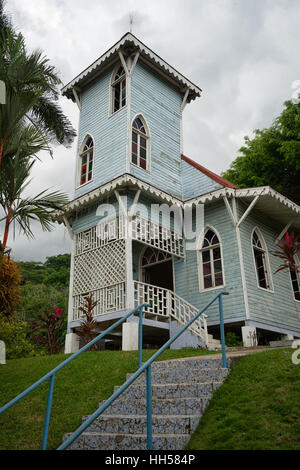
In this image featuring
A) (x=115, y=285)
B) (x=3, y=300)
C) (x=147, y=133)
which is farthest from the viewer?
(x=147, y=133)

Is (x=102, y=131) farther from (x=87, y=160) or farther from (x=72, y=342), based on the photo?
(x=72, y=342)

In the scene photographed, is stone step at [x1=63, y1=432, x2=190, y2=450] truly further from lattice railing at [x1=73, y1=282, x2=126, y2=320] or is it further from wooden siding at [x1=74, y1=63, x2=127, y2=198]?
wooden siding at [x1=74, y1=63, x2=127, y2=198]

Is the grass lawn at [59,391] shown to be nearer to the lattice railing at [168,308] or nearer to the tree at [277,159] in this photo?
the lattice railing at [168,308]

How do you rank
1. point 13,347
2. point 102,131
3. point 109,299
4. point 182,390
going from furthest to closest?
point 102,131, point 13,347, point 109,299, point 182,390

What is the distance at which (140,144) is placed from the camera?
49.8 ft

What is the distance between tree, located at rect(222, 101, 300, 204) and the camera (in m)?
22.2

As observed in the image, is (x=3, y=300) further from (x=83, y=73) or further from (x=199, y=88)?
(x=199, y=88)

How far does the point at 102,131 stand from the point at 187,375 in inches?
466

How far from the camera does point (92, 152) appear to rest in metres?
16.4

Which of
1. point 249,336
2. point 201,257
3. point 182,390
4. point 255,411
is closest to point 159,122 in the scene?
point 201,257

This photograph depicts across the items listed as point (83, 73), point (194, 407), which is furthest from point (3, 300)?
point (83, 73)

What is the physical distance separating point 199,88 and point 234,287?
9805mm

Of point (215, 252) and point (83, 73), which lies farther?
point (83, 73)

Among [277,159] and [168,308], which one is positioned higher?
[277,159]
